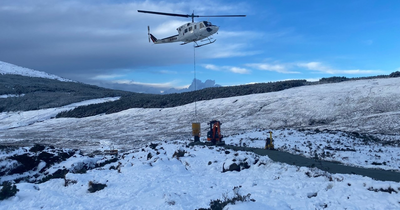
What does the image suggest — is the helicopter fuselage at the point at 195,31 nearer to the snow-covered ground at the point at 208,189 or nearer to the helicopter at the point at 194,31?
the helicopter at the point at 194,31

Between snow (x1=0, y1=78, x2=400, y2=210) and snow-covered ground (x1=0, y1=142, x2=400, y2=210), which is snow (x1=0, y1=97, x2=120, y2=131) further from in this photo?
snow-covered ground (x1=0, y1=142, x2=400, y2=210)

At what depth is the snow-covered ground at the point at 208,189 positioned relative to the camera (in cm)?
805

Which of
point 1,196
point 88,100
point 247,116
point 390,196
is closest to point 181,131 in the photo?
point 247,116

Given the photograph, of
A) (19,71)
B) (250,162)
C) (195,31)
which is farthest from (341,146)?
(19,71)

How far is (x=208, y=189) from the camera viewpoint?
10641 mm

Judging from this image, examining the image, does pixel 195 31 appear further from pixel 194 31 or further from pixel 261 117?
pixel 261 117

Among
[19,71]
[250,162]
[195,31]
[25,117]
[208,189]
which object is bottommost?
[208,189]

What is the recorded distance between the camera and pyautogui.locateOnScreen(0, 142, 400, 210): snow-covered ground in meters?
8.05

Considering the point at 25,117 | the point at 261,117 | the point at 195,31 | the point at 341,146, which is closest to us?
the point at 341,146

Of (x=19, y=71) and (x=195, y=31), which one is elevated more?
(x=19, y=71)

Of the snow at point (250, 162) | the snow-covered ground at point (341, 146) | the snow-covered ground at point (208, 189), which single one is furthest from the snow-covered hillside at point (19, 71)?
the snow-covered ground at point (208, 189)

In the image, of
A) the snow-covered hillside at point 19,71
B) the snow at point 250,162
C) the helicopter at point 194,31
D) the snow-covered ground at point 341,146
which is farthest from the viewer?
the snow-covered hillside at point 19,71

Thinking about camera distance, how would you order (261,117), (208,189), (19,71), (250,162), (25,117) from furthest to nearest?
(19,71) → (25,117) → (261,117) → (250,162) → (208,189)

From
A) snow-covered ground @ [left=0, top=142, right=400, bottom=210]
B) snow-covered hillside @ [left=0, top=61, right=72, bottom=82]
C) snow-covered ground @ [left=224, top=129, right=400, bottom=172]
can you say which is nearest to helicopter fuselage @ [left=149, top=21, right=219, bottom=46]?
snow-covered ground @ [left=224, top=129, right=400, bottom=172]
